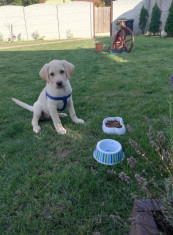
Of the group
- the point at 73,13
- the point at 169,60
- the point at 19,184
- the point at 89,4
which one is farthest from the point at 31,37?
the point at 19,184

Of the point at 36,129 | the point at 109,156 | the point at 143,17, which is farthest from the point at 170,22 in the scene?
the point at 109,156

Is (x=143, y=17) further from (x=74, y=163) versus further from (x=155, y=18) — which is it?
(x=74, y=163)

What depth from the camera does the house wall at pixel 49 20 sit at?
59.4ft

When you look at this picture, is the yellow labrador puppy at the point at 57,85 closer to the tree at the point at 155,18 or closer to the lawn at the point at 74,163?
the lawn at the point at 74,163

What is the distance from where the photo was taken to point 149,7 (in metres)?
17.4

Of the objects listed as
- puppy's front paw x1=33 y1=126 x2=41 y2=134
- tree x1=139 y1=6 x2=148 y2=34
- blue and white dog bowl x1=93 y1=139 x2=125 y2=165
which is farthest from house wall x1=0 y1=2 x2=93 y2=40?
blue and white dog bowl x1=93 y1=139 x2=125 y2=165

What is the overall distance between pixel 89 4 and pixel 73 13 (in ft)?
5.61

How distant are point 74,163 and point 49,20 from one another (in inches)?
769

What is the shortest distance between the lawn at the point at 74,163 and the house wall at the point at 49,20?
16.2m

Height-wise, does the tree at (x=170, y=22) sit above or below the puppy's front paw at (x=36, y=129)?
above

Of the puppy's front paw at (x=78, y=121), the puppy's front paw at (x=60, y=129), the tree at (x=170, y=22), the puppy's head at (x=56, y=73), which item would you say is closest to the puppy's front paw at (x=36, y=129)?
the puppy's front paw at (x=60, y=129)

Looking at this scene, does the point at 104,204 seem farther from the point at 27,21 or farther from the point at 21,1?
the point at 21,1

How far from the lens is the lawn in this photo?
1527mm

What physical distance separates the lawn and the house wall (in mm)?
16183
